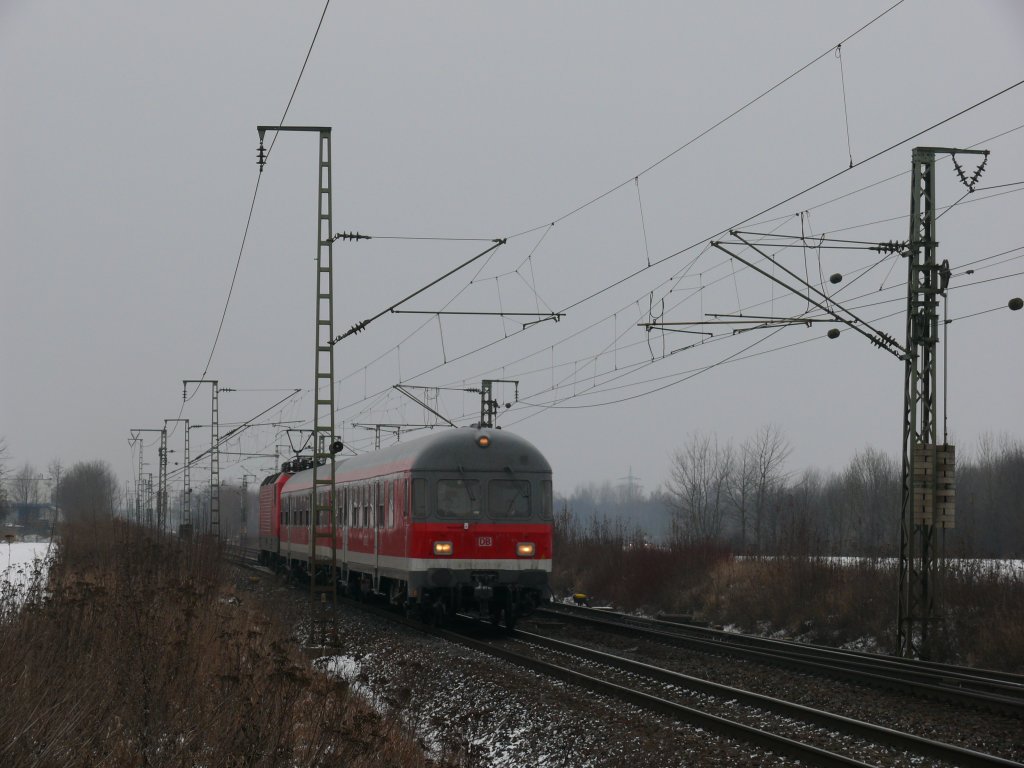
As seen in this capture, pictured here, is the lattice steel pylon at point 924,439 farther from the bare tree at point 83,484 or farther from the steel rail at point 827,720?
the bare tree at point 83,484

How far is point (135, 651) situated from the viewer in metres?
9.99

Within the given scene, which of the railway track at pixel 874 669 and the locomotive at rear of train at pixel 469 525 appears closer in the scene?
the railway track at pixel 874 669

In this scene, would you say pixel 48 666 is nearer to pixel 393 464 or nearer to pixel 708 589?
pixel 393 464

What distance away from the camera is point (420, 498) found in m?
19.4

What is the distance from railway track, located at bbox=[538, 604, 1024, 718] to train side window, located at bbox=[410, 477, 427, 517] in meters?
4.02

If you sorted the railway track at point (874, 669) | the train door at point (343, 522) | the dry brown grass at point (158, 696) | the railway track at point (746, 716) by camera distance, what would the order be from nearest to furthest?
1. the dry brown grass at point (158, 696)
2. the railway track at point (746, 716)
3. the railway track at point (874, 669)
4. the train door at point (343, 522)

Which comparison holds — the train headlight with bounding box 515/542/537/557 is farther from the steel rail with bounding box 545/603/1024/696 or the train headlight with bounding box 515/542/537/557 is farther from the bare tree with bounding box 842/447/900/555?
the bare tree with bounding box 842/447/900/555

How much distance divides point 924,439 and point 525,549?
259 inches

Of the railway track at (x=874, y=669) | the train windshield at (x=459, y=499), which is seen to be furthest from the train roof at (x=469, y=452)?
the railway track at (x=874, y=669)

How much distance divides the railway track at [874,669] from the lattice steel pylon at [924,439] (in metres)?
Result: 1.23

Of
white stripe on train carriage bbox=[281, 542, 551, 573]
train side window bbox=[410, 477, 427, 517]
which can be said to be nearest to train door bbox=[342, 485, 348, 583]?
white stripe on train carriage bbox=[281, 542, 551, 573]

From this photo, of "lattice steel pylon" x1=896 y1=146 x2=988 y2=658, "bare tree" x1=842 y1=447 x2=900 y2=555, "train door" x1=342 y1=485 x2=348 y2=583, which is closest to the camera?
"lattice steel pylon" x1=896 y1=146 x2=988 y2=658

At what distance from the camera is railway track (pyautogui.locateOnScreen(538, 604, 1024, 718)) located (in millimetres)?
12531

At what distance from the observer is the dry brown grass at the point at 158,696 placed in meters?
7.15
